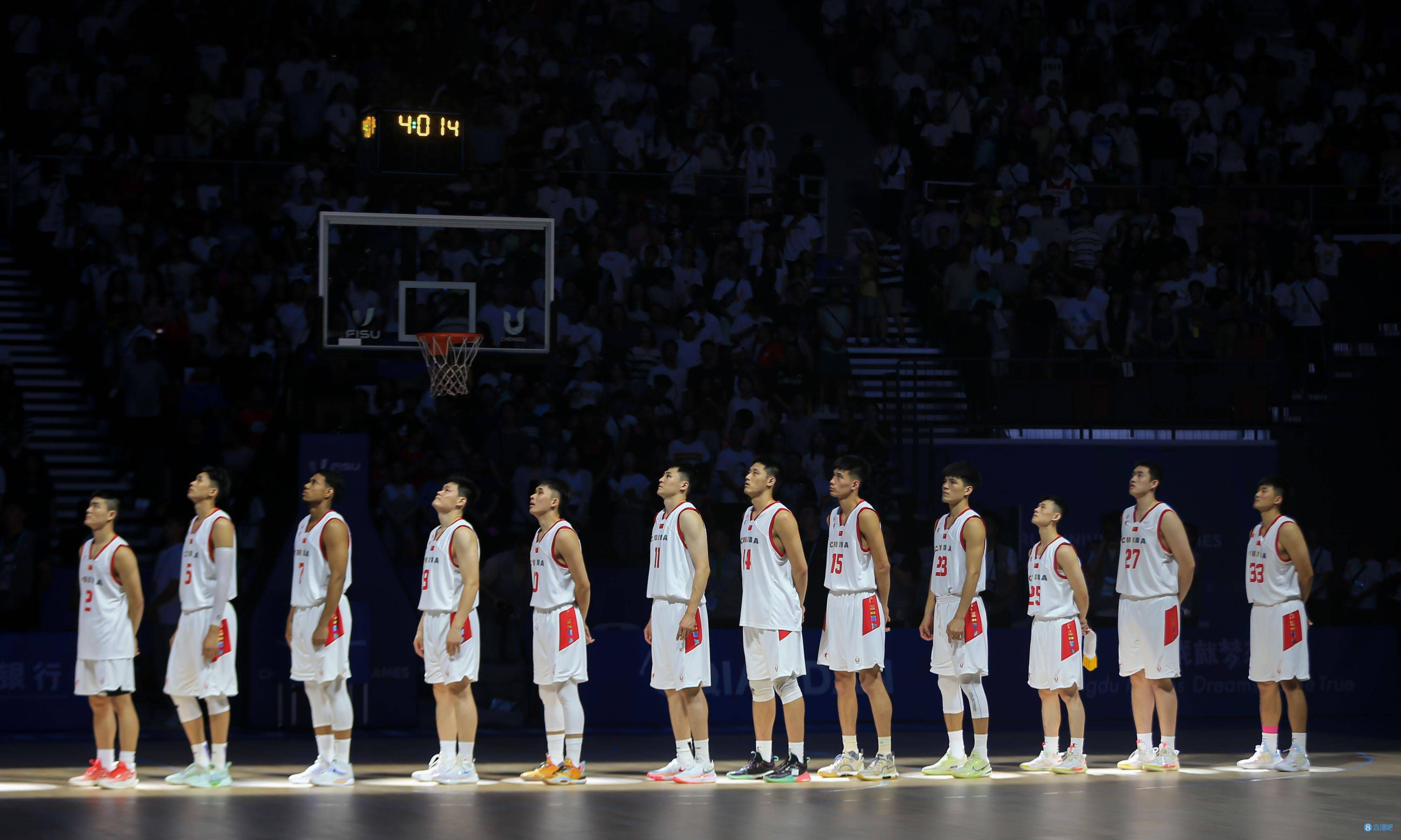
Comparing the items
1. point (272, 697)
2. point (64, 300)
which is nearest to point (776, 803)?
point (272, 697)

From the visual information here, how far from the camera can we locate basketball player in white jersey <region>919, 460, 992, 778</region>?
1244 centimetres

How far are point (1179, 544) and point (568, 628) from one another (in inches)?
186

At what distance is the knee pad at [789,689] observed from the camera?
12234 mm

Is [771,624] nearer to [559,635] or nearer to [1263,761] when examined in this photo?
[559,635]

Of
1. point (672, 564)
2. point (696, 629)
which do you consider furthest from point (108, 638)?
point (696, 629)

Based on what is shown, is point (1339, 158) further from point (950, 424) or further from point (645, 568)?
point (645, 568)

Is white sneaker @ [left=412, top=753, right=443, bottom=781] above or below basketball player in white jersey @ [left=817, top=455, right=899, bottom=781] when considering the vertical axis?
below

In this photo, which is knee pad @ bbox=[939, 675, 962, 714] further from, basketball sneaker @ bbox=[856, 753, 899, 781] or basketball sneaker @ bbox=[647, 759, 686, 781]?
basketball sneaker @ bbox=[647, 759, 686, 781]

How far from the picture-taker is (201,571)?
38.3 feet

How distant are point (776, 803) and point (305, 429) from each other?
6751 millimetres

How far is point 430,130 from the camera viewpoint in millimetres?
15008

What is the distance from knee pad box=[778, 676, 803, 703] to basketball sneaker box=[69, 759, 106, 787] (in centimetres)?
474

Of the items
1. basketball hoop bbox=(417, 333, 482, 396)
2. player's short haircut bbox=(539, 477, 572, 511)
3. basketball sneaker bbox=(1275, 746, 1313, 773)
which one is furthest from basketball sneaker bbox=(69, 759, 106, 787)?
basketball sneaker bbox=(1275, 746, 1313, 773)

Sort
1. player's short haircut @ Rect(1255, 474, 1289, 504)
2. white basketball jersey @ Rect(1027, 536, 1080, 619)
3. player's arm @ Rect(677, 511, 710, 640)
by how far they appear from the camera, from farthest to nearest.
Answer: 1. player's short haircut @ Rect(1255, 474, 1289, 504)
2. white basketball jersey @ Rect(1027, 536, 1080, 619)
3. player's arm @ Rect(677, 511, 710, 640)
